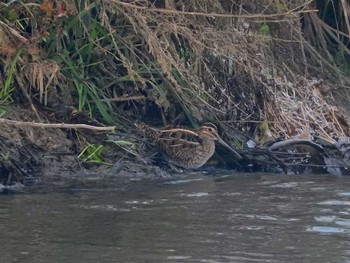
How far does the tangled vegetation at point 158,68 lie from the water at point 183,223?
125 cm

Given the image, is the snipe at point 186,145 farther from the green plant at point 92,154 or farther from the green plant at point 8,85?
the green plant at point 8,85

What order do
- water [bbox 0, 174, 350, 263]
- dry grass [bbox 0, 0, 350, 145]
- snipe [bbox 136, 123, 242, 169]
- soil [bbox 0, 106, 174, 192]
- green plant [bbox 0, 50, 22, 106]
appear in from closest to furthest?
water [bbox 0, 174, 350, 263], soil [bbox 0, 106, 174, 192], green plant [bbox 0, 50, 22, 106], dry grass [bbox 0, 0, 350, 145], snipe [bbox 136, 123, 242, 169]

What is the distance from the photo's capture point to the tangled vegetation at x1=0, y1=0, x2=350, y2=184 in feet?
33.2

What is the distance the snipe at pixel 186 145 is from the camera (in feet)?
34.3

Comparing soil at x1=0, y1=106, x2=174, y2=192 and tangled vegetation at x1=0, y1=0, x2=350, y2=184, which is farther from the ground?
tangled vegetation at x1=0, y1=0, x2=350, y2=184

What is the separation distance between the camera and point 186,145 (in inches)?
418

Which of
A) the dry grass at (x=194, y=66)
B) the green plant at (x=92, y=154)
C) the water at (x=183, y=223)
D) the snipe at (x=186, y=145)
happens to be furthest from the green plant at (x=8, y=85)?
the water at (x=183, y=223)

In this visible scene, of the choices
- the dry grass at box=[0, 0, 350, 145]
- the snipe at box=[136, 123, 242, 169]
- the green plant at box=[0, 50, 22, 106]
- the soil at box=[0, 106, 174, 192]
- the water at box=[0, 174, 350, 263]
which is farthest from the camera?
the snipe at box=[136, 123, 242, 169]

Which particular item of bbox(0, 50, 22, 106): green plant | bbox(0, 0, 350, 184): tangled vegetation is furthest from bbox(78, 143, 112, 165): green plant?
bbox(0, 50, 22, 106): green plant

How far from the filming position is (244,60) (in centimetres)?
1095

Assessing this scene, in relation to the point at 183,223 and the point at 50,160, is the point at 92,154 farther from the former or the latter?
the point at 183,223

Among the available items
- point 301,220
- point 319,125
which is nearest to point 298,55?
point 319,125

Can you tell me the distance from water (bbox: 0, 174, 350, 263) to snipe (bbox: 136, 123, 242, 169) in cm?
52

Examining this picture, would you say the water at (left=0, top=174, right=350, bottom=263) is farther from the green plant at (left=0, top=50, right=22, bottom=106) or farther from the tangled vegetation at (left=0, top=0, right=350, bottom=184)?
the green plant at (left=0, top=50, right=22, bottom=106)
